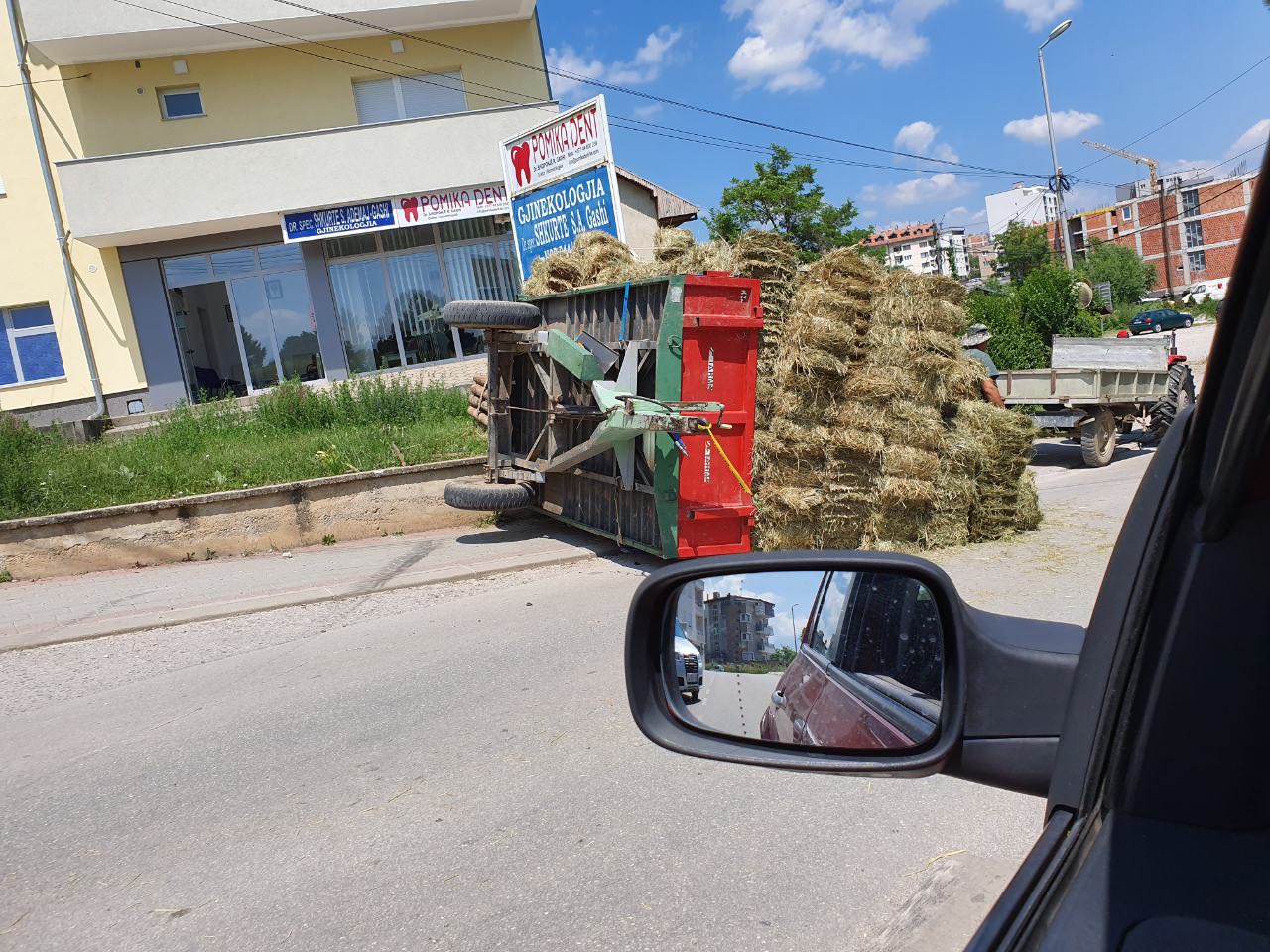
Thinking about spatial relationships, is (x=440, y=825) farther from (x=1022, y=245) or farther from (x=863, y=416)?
(x=1022, y=245)

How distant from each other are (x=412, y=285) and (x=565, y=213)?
7.23 metres

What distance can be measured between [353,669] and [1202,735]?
583 centimetres

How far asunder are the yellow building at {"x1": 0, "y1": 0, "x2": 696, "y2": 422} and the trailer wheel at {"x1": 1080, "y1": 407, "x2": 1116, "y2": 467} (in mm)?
11410

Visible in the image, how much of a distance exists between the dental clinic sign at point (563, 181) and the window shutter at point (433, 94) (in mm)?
6705

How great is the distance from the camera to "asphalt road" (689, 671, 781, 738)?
1.72m

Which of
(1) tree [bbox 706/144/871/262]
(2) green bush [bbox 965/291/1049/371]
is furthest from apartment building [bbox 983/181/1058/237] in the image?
(2) green bush [bbox 965/291/1049/371]

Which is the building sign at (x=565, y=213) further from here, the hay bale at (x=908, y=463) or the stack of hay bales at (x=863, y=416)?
the hay bale at (x=908, y=463)

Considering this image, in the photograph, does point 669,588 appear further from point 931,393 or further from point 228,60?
point 228,60

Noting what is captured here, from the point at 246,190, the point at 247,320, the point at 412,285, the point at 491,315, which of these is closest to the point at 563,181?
the point at 491,315

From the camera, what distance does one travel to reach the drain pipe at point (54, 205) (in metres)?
17.8

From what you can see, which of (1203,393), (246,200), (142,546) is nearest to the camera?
(1203,393)

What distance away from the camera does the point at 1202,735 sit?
3.66ft

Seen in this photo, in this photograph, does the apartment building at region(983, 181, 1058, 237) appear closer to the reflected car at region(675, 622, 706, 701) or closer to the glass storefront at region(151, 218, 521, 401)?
the glass storefront at region(151, 218, 521, 401)

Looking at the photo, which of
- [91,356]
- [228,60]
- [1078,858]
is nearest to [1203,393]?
[1078,858]
